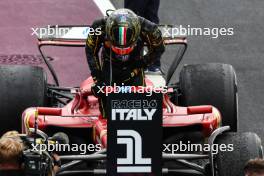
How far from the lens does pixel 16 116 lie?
455 inches

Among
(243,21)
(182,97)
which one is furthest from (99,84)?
(243,21)

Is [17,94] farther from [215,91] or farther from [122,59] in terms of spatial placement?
[215,91]

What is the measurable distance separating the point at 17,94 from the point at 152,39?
164cm

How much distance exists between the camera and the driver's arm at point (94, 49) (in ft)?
36.1

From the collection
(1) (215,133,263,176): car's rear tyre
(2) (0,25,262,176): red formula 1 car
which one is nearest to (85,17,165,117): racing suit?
(2) (0,25,262,176): red formula 1 car

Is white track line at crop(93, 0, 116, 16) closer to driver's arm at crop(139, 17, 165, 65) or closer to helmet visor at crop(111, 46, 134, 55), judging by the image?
driver's arm at crop(139, 17, 165, 65)

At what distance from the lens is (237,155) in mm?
9766

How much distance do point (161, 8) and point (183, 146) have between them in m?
6.68

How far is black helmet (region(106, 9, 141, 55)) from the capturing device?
34.2ft

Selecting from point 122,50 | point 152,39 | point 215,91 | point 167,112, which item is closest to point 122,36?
point 122,50

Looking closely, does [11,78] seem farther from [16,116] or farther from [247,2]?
[247,2]

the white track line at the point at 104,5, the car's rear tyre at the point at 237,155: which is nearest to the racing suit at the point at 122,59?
the car's rear tyre at the point at 237,155

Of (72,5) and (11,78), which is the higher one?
(72,5)

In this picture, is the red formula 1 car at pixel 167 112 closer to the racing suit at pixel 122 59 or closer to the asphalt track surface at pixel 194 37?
the racing suit at pixel 122 59
